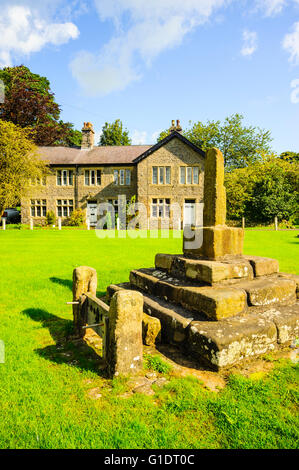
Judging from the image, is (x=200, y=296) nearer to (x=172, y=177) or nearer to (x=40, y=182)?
(x=172, y=177)

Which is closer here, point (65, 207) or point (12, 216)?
point (65, 207)

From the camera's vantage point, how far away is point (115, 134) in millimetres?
51250

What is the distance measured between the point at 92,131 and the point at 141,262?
2500cm

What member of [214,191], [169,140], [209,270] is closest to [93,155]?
[169,140]

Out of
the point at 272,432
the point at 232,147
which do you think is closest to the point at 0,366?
the point at 272,432

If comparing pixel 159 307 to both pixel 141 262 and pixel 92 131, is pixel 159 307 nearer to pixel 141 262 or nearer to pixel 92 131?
pixel 141 262

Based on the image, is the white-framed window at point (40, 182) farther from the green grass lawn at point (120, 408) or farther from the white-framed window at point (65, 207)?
the green grass lawn at point (120, 408)

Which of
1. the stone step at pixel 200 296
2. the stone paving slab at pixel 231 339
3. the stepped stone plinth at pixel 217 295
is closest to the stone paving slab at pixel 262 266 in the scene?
the stepped stone plinth at pixel 217 295

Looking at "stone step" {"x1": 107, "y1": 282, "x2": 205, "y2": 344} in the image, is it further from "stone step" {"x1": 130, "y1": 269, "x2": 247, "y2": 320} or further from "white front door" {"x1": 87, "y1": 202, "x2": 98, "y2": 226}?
"white front door" {"x1": 87, "y1": 202, "x2": 98, "y2": 226}

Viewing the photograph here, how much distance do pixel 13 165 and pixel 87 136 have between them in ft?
31.4

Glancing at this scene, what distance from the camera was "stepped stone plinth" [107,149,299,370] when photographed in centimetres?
310

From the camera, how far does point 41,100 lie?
139 feet

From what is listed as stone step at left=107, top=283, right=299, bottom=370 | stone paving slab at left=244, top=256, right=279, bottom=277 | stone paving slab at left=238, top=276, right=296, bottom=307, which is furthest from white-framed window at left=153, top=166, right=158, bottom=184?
stone step at left=107, top=283, right=299, bottom=370

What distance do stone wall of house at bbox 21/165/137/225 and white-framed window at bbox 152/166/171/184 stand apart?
7.45 ft
